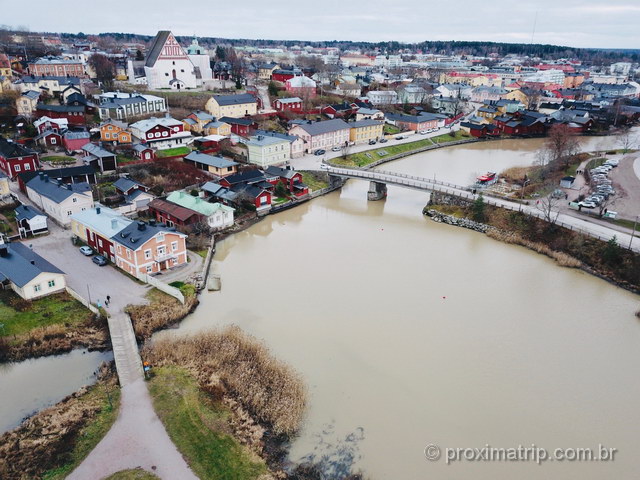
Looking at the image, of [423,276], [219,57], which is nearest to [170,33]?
[219,57]

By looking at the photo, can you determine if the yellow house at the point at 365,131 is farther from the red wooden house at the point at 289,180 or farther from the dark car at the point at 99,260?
the dark car at the point at 99,260

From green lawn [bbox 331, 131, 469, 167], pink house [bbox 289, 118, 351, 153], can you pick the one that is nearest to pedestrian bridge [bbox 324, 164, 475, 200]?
green lawn [bbox 331, 131, 469, 167]

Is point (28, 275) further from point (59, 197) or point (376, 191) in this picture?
point (376, 191)

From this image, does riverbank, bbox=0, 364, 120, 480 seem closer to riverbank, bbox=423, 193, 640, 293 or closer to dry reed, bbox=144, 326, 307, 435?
dry reed, bbox=144, 326, 307, 435

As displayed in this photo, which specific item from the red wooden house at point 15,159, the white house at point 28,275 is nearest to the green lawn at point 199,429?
the white house at point 28,275

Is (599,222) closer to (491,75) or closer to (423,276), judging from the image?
(423,276)

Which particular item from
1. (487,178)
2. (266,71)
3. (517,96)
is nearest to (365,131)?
(487,178)

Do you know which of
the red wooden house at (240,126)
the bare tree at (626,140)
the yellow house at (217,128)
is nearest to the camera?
the yellow house at (217,128)
